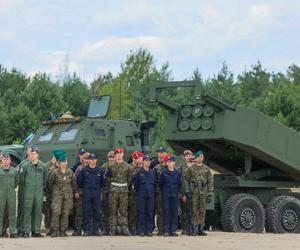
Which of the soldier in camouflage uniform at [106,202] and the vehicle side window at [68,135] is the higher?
the vehicle side window at [68,135]

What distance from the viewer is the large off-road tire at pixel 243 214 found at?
1662cm

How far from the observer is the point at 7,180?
14.0 metres

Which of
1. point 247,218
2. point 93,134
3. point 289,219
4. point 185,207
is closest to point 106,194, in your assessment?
point 185,207

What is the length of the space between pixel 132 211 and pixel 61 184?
1.60 meters

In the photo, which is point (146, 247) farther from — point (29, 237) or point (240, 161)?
point (240, 161)

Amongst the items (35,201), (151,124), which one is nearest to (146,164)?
(35,201)

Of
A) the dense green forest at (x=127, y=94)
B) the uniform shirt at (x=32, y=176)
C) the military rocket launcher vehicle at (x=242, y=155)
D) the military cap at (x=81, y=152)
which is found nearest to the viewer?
the uniform shirt at (x=32, y=176)

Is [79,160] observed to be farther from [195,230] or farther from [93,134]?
[195,230]

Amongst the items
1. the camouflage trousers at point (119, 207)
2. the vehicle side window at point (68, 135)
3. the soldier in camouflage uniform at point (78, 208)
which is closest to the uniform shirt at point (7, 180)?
the soldier in camouflage uniform at point (78, 208)

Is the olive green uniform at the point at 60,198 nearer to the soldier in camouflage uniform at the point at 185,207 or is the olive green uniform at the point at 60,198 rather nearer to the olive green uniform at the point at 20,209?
the olive green uniform at the point at 20,209

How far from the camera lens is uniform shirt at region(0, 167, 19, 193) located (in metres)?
14.0

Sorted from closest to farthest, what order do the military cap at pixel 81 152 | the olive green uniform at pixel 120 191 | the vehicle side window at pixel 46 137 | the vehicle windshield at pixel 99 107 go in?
1. the olive green uniform at pixel 120 191
2. the military cap at pixel 81 152
3. the vehicle side window at pixel 46 137
4. the vehicle windshield at pixel 99 107

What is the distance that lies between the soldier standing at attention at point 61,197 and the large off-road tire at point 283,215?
498 cm

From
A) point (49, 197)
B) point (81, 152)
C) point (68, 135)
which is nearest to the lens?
point (49, 197)
